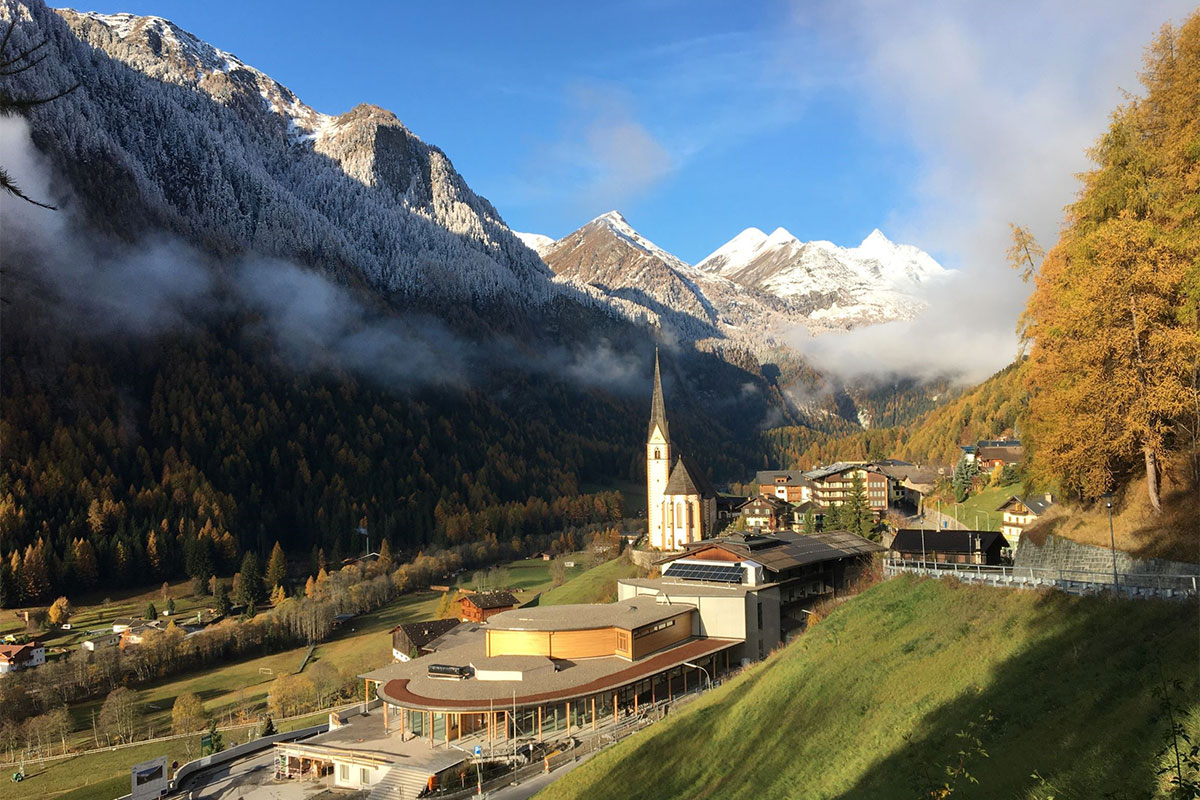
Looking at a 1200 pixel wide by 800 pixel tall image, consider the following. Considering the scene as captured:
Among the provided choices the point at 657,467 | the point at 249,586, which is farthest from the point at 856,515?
the point at 249,586

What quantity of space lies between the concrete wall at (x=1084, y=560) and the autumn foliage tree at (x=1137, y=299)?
236 cm

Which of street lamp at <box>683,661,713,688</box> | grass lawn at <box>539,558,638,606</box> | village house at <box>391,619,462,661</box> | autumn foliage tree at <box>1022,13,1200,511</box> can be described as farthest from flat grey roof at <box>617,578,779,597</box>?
autumn foliage tree at <box>1022,13,1200,511</box>

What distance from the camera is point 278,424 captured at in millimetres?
181500

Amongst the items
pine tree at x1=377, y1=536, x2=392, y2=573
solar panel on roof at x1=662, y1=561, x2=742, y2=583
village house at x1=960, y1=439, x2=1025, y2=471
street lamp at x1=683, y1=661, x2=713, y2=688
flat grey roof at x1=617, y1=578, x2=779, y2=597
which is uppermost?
village house at x1=960, y1=439, x2=1025, y2=471

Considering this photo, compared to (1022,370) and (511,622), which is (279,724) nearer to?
(511,622)

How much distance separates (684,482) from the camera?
94.2m

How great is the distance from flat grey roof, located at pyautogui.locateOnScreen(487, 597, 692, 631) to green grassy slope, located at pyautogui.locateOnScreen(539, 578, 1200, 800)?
1561 cm

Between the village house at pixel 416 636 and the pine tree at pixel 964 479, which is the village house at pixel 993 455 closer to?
the pine tree at pixel 964 479

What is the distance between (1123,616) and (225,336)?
207 meters

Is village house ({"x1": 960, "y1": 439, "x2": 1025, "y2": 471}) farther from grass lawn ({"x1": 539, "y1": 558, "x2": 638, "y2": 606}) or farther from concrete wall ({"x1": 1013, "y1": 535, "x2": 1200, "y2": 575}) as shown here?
concrete wall ({"x1": 1013, "y1": 535, "x2": 1200, "y2": 575})

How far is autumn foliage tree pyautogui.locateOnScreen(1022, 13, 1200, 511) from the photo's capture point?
2627 centimetres

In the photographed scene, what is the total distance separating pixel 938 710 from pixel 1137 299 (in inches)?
674

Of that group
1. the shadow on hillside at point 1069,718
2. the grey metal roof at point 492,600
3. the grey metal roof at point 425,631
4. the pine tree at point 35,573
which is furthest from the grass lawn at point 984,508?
the pine tree at point 35,573

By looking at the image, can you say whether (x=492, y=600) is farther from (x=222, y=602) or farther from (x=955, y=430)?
(x=955, y=430)
